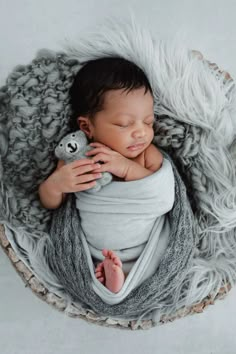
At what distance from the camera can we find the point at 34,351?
1.43 m

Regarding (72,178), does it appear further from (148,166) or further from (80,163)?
(148,166)

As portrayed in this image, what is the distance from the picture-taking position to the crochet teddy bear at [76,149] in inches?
48.7

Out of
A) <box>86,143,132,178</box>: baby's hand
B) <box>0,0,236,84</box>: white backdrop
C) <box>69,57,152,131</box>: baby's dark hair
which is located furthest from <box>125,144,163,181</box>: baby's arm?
<box>0,0,236,84</box>: white backdrop

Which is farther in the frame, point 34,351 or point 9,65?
point 9,65

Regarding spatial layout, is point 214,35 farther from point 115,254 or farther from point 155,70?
point 115,254

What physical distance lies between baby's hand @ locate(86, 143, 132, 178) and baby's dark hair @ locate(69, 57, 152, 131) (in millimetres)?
65

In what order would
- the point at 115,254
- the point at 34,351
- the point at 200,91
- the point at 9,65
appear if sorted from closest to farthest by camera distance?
the point at 115,254 → the point at 200,91 → the point at 34,351 → the point at 9,65

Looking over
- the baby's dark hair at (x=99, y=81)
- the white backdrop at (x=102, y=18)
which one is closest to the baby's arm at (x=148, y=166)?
the baby's dark hair at (x=99, y=81)

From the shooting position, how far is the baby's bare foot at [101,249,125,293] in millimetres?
1164

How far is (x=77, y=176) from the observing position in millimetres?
1222

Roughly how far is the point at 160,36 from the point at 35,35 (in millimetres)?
403

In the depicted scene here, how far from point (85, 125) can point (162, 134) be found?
0.17 metres

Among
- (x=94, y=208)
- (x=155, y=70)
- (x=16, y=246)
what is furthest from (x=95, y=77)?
(x=16, y=246)

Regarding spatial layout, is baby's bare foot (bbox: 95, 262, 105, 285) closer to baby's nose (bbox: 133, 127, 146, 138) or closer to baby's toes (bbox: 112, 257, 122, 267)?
baby's toes (bbox: 112, 257, 122, 267)
